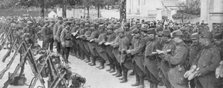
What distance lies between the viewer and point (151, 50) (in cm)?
960

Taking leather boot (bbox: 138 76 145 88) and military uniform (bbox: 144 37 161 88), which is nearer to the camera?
military uniform (bbox: 144 37 161 88)

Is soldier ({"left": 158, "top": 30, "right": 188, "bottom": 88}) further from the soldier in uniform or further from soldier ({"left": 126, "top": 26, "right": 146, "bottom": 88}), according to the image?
soldier ({"left": 126, "top": 26, "right": 146, "bottom": 88})

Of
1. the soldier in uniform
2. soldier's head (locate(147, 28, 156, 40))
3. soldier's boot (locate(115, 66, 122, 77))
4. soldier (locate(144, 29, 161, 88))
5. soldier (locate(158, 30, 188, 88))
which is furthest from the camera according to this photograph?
soldier's boot (locate(115, 66, 122, 77))

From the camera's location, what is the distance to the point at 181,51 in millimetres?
8117

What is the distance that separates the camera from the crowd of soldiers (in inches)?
300

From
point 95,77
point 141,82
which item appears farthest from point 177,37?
point 95,77

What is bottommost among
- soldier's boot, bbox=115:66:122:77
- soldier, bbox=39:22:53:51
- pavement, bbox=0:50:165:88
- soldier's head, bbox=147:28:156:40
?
pavement, bbox=0:50:165:88

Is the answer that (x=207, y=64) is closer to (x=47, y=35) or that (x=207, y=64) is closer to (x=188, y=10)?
(x=47, y=35)

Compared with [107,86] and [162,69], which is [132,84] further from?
[162,69]

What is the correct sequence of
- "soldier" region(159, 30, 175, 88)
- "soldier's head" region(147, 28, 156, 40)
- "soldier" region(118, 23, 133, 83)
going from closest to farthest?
"soldier" region(159, 30, 175, 88) → "soldier's head" region(147, 28, 156, 40) → "soldier" region(118, 23, 133, 83)

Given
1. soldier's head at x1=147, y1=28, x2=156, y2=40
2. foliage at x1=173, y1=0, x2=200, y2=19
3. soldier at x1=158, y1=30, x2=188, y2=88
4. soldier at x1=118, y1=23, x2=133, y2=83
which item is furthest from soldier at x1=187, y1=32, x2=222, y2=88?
foliage at x1=173, y1=0, x2=200, y2=19

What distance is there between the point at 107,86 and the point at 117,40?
1.75 m

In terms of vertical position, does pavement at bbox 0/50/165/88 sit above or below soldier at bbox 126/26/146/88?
below

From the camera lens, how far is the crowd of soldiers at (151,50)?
25.0ft
